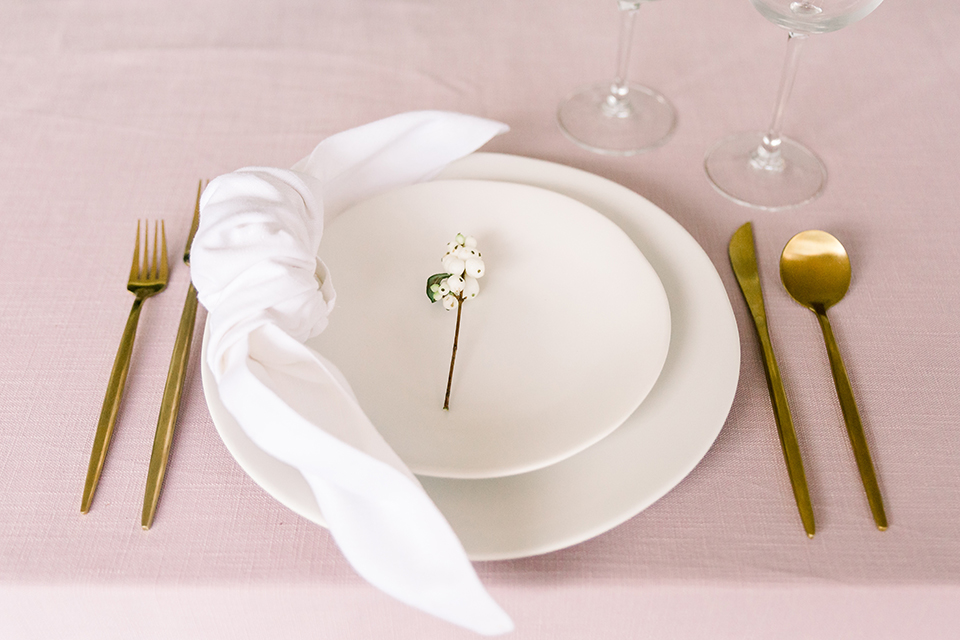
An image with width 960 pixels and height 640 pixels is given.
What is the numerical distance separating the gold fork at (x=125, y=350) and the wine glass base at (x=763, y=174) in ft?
1.55

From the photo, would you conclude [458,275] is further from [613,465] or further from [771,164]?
[771,164]

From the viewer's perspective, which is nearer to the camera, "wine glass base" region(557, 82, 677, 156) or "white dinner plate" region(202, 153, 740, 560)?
"white dinner plate" region(202, 153, 740, 560)

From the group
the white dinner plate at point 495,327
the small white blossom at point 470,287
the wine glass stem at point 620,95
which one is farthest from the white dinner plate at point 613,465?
the wine glass stem at point 620,95

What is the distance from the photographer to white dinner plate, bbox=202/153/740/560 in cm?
43

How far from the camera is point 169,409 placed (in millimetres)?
511

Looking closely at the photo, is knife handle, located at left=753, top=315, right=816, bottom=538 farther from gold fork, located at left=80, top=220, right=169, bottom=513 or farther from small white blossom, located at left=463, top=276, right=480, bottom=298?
gold fork, located at left=80, top=220, right=169, bottom=513

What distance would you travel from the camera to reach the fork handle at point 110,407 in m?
0.48

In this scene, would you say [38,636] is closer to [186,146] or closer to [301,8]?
[186,146]

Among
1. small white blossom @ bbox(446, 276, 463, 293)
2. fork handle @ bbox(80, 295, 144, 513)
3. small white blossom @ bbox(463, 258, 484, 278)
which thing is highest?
small white blossom @ bbox(463, 258, 484, 278)

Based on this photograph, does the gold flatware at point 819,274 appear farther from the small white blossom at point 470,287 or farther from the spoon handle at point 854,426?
the small white blossom at point 470,287

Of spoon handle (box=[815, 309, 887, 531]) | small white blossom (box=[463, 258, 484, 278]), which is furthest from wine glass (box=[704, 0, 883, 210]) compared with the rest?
small white blossom (box=[463, 258, 484, 278])

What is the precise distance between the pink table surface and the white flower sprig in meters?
0.17

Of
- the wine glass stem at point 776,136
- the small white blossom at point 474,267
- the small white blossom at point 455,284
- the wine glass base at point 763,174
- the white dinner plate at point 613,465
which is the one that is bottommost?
the white dinner plate at point 613,465

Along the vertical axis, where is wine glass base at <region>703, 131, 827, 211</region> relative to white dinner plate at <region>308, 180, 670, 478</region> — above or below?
above
